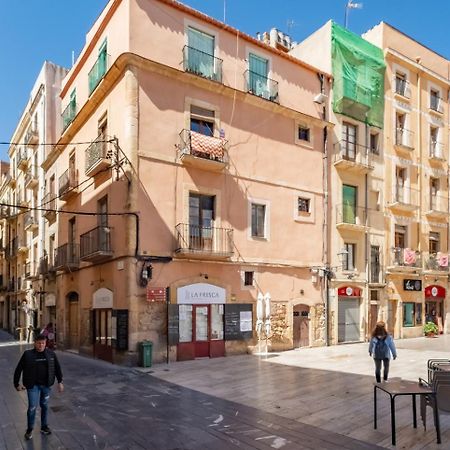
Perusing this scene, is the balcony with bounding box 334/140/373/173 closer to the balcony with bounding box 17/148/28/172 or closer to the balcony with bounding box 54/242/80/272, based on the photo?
the balcony with bounding box 54/242/80/272

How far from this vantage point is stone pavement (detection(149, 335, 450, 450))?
7.51m

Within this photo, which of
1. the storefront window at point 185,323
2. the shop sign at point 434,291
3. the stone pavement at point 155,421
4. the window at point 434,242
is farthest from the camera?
the window at point 434,242

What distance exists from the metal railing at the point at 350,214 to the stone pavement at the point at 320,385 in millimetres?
6381

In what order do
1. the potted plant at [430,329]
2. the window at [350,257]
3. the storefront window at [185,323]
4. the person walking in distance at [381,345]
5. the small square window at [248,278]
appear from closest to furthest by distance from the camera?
the person walking in distance at [381,345], the storefront window at [185,323], the small square window at [248,278], the window at [350,257], the potted plant at [430,329]

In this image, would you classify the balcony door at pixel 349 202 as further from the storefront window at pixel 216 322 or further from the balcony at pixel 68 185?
the balcony at pixel 68 185

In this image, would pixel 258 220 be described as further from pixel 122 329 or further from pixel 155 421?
pixel 155 421

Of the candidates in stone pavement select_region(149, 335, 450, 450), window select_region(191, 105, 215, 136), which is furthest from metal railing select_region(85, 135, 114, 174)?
stone pavement select_region(149, 335, 450, 450)

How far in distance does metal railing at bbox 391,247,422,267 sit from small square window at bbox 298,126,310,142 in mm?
8023

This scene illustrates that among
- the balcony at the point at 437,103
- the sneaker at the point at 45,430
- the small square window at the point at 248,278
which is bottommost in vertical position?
the sneaker at the point at 45,430

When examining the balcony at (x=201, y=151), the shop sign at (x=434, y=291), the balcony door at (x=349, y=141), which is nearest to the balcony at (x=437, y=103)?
the balcony door at (x=349, y=141)

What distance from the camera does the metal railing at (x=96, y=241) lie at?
1689 centimetres

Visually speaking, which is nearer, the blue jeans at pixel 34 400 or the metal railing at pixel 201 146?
the blue jeans at pixel 34 400

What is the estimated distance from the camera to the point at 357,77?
76.2 ft

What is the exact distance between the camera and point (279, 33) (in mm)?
25891
